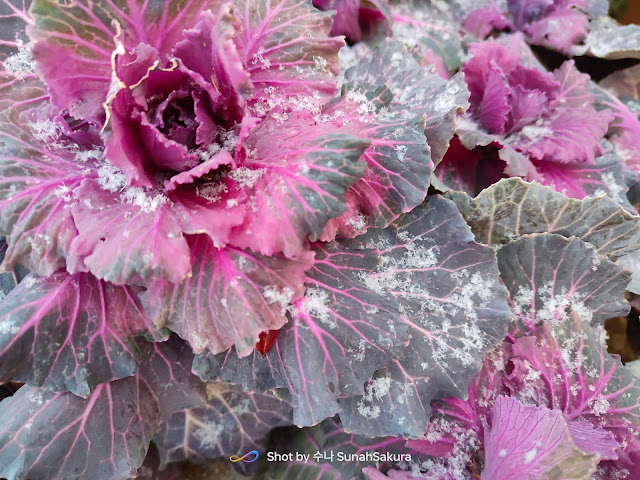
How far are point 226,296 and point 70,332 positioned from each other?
0.92ft

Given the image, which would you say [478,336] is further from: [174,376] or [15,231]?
[15,231]

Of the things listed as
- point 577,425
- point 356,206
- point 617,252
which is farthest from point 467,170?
point 577,425

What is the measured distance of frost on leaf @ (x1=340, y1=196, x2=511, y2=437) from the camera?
79 cm

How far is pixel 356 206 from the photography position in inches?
31.3

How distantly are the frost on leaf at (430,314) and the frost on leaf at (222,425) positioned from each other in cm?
26

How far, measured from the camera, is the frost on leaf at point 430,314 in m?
0.79

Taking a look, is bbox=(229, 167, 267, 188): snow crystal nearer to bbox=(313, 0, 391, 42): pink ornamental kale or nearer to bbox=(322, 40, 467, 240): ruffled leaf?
bbox=(322, 40, 467, 240): ruffled leaf

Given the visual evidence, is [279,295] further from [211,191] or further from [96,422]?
[96,422]

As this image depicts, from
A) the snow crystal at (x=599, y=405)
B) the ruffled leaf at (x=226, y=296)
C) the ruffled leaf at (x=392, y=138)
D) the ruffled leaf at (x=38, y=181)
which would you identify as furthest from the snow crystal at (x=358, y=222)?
the snow crystal at (x=599, y=405)

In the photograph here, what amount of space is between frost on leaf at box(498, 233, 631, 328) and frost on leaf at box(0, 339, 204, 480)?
0.65 metres

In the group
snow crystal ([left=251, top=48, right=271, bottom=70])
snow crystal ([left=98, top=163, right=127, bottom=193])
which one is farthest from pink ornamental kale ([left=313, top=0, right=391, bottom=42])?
snow crystal ([left=98, top=163, right=127, bottom=193])

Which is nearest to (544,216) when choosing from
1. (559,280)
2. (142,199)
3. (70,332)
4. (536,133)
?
(559,280)

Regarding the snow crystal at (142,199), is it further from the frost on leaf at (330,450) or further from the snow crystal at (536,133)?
the snow crystal at (536,133)

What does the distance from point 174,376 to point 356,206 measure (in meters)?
0.45
